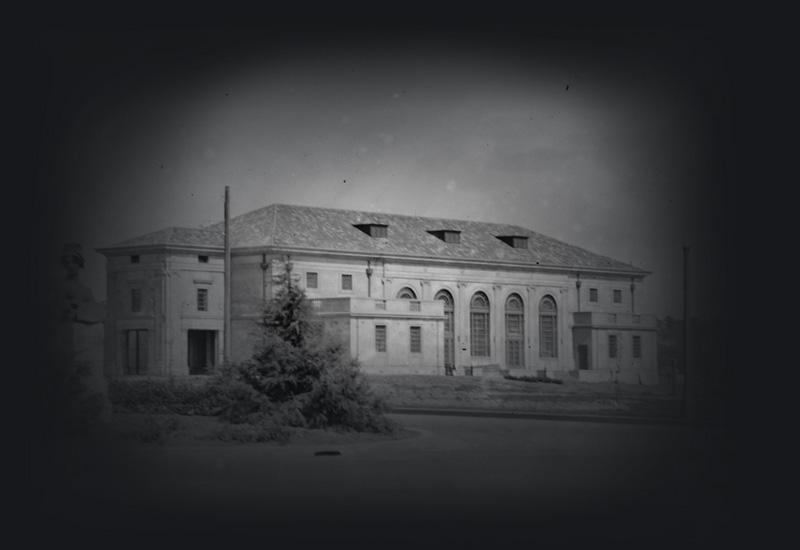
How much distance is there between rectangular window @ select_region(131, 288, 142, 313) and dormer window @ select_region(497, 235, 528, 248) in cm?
410

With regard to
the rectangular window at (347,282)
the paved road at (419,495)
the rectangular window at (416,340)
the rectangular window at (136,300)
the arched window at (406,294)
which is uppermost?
the rectangular window at (347,282)

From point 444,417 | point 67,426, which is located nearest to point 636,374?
point 444,417

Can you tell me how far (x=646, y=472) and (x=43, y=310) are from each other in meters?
5.77

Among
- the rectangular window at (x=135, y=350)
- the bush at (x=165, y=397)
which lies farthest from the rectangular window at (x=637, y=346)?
the rectangular window at (x=135, y=350)

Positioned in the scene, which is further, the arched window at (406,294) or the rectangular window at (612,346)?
the arched window at (406,294)

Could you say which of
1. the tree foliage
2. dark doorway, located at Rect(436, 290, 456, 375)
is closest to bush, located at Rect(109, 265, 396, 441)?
the tree foliage

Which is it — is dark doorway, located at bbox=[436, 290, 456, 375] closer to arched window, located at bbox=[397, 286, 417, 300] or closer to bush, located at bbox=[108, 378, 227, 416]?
arched window, located at bbox=[397, 286, 417, 300]

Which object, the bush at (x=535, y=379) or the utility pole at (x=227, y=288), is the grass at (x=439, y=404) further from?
the utility pole at (x=227, y=288)

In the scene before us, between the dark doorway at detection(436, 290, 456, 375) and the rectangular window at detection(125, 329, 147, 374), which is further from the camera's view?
the dark doorway at detection(436, 290, 456, 375)

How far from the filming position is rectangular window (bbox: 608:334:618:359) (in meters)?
17.2

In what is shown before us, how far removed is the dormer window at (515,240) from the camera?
15984 mm

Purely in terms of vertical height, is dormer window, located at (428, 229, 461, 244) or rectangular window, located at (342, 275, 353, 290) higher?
dormer window, located at (428, 229, 461, 244)

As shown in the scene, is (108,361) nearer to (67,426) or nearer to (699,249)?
(67,426)

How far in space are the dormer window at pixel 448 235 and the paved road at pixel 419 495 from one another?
3525 mm
